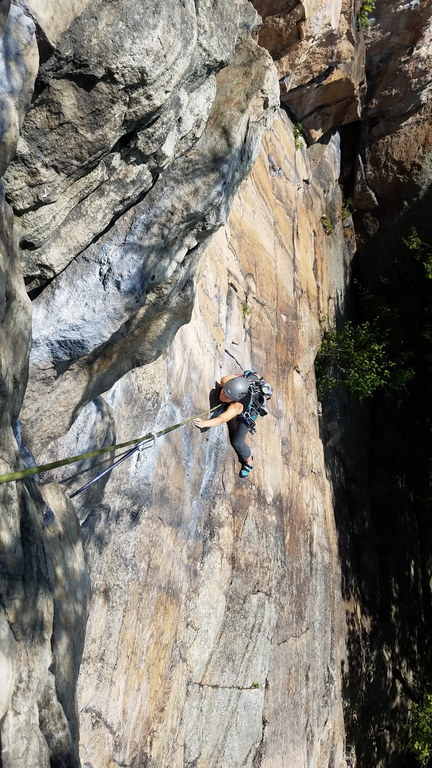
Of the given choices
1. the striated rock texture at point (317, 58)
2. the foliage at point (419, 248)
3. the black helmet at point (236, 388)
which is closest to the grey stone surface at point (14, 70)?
the black helmet at point (236, 388)

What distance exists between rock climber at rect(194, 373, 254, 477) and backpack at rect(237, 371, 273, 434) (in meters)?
0.03

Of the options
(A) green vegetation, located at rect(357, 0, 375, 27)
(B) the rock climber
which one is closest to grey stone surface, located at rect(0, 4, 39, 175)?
(B) the rock climber

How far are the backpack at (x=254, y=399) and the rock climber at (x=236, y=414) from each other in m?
0.03

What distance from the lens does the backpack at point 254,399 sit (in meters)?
6.54

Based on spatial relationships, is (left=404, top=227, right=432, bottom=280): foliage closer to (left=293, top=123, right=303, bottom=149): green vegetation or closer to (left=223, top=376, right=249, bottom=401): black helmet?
(left=293, top=123, right=303, bottom=149): green vegetation

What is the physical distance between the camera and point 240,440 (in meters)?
6.57

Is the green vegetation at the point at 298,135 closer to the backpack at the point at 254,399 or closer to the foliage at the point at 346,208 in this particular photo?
the foliage at the point at 346,208

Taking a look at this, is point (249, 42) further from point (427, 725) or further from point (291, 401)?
point (427, 725)

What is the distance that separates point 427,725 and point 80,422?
20.1ft

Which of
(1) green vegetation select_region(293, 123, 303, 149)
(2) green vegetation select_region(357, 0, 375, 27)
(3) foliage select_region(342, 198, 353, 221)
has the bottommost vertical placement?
(1) green vegetation select_region(293, 123, 303, 149)

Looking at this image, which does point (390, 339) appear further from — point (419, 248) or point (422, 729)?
point (422, 729)

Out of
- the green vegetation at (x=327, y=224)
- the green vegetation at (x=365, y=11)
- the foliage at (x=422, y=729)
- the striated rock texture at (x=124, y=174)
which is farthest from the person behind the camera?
the green vegetation at (x=327, y=224)

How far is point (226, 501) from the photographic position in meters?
6.25

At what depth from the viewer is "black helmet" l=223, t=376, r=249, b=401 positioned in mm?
6316
